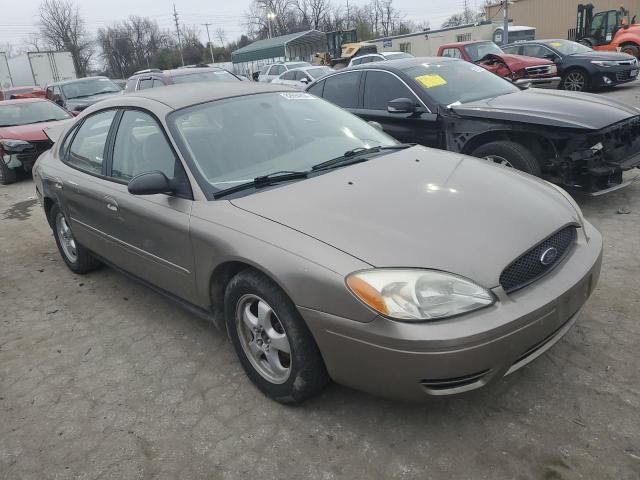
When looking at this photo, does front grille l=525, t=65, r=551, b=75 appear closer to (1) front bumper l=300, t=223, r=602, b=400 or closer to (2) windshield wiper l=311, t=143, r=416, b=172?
(2) windshield wiper l=311, t=143, r=416, b=172

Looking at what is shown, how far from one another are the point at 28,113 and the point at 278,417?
10.2 metres

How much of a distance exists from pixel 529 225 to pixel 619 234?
2.51 metres

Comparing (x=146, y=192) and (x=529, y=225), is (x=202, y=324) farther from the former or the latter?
(x=529, y=225)

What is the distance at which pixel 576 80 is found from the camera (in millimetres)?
13641

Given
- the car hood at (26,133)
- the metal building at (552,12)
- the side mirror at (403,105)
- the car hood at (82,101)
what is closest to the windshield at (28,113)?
the car hood at (26,133)

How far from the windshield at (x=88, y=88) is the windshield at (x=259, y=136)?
1294 cm

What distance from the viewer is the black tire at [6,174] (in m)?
9.45

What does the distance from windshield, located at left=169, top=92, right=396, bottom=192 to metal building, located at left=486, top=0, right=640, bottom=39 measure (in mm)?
43612

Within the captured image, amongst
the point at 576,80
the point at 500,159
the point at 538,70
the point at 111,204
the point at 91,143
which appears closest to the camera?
the point at 111,204

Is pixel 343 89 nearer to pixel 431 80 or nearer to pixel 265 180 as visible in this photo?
pixel 431 80

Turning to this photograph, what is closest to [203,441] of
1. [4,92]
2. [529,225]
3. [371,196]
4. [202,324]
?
[202,324]

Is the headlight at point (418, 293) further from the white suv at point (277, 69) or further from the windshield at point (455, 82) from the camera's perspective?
the white suv at point (277, 69)

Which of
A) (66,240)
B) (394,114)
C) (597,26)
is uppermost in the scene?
(597,26)

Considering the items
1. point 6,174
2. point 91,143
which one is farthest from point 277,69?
point 91,143
